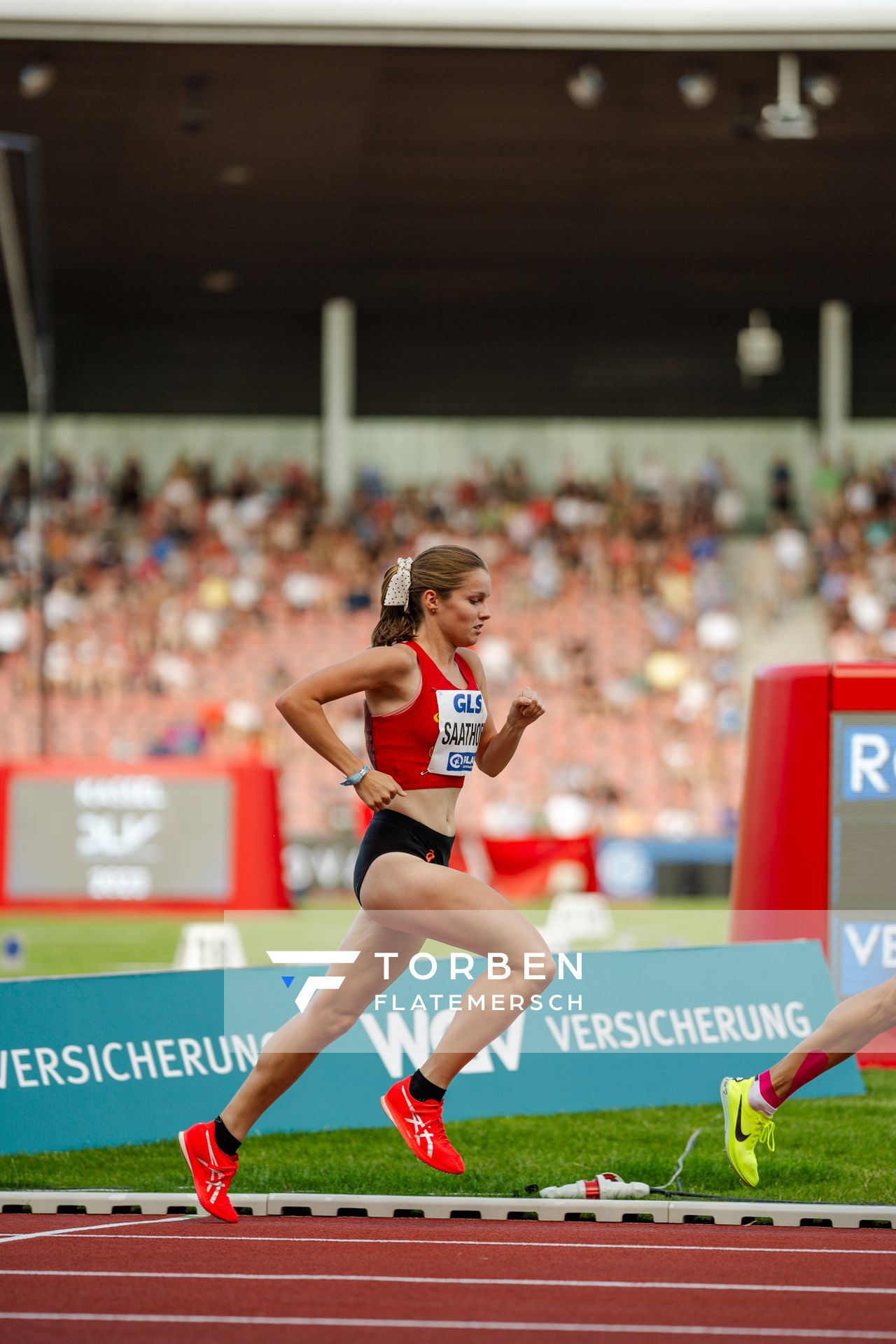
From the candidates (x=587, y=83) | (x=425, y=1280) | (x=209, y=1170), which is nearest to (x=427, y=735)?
(x=209, y=1170)

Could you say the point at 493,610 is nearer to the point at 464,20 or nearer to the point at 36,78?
the point at 464,20

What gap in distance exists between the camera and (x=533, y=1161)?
7180 millimetres

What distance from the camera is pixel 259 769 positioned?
67.9 ft

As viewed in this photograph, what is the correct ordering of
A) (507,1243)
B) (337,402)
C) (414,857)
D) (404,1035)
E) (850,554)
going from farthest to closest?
(337,402), (850,554), (404,1035), (414,857), (507,1243)

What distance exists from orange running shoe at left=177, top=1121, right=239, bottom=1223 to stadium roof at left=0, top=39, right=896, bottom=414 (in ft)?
75.1

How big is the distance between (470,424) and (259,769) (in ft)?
62.8

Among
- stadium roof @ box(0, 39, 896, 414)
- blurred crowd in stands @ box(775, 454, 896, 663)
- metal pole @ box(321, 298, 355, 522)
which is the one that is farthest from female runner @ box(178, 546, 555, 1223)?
metal pole @ box(321, 298, 355, 522)

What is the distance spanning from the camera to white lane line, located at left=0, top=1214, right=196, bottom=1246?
5820 mm

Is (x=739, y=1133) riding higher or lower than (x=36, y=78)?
lower

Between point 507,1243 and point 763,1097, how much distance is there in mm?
1097

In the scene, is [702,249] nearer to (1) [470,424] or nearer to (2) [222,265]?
(1) [470,424]

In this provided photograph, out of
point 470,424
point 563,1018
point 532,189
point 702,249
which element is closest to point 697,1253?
point 563,1018

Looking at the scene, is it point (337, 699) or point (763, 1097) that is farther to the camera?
point (763, 1097)

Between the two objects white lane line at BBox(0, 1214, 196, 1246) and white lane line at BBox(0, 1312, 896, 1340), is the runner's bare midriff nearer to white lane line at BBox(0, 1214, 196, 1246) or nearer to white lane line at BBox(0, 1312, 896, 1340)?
white lane line at BBox(0, 1214, 196, 1246)
